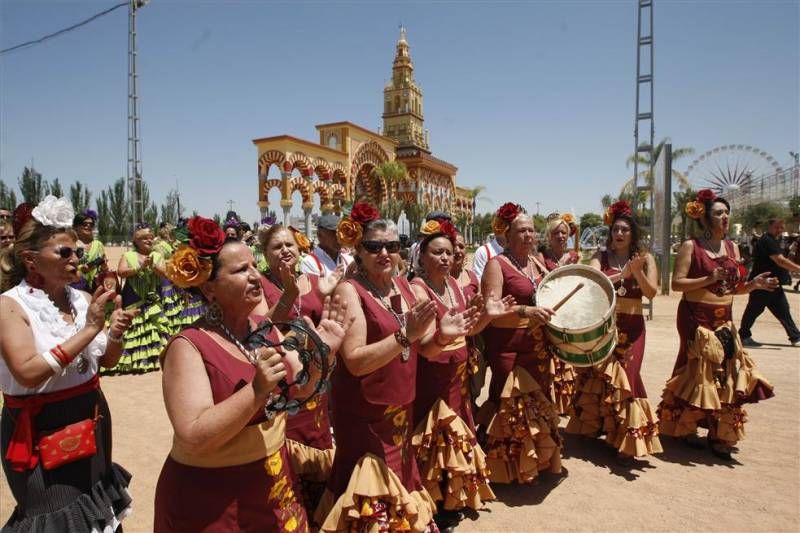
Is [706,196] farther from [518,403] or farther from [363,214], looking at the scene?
[363,214]

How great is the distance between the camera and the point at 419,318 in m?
2.35

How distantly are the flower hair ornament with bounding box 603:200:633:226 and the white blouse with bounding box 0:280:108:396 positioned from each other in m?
4.39

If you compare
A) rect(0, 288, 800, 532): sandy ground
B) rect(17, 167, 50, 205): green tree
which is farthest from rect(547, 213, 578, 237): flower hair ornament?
rect(17, 167, 50, 205): green tree

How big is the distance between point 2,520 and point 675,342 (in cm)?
944

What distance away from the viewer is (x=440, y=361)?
11.0ft

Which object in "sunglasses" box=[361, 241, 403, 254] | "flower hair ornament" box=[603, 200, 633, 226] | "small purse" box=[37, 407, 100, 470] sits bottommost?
"small purse" box=[37, 407, 100, 470]

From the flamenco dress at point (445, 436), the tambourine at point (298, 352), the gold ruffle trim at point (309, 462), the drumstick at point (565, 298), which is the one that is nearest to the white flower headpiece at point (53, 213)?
the tambourine at point (298, 352)

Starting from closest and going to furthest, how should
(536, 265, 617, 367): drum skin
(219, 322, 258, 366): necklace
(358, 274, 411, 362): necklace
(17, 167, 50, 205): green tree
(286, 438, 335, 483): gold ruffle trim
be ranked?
(219, 322, 258, 366): necklace → (358, 274, 411, 362): necklace → (286, 438, 335, 483): gold ruffle trim → (536, 265, 617, 367): drum skin → (17, 167, 50, 205): green tree

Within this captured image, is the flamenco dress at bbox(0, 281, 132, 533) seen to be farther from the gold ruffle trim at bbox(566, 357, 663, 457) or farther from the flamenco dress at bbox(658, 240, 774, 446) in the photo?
the flamenco dress at bbox(658, 240, 774, 446)

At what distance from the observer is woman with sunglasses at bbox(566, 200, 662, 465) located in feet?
14.1

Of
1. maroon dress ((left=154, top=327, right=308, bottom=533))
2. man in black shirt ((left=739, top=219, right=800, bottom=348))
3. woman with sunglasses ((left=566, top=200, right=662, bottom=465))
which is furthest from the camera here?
man in black shirt ((left=739, top=219, right=800, bottom=348))

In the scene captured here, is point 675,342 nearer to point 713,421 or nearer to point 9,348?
point 713,421

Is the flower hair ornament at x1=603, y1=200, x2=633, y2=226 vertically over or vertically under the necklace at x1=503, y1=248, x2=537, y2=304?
over

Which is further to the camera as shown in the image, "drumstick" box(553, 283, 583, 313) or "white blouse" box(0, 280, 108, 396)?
"drumstick" box(553, 283, 583, 313)
